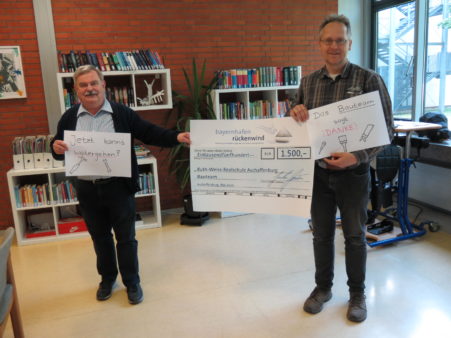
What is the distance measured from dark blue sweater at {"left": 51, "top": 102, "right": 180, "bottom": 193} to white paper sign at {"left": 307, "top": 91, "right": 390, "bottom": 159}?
956 mm

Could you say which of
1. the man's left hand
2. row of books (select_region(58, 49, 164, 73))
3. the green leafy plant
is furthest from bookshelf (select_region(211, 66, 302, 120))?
the man's left hand

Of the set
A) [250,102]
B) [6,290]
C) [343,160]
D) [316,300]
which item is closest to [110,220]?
[6,290]

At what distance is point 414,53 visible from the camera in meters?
4.59

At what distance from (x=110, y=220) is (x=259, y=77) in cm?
258

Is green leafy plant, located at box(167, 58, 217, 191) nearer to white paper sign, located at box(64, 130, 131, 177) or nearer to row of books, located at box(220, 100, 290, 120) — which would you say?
row of books, located at box(220, 100, 290, 120)

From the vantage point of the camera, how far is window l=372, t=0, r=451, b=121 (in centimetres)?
437

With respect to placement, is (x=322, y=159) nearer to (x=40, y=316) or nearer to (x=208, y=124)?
(x=208, y=124)

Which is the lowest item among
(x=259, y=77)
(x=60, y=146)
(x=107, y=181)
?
(x=107, y=181)

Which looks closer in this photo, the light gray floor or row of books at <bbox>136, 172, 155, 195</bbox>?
the light gray floor

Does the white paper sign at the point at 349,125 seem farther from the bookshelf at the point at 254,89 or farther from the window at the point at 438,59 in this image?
the window at the point at 438,59

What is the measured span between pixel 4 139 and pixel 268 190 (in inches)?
127

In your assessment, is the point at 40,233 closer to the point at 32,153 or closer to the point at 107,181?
the point at 32,153

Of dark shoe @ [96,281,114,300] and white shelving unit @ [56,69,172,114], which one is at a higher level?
white shelving unit @ [56,69,172,114]

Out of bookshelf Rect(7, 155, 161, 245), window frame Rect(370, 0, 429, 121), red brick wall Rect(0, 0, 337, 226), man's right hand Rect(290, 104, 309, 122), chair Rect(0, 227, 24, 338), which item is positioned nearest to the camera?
chair Rect(0, 227, 24, 338)
